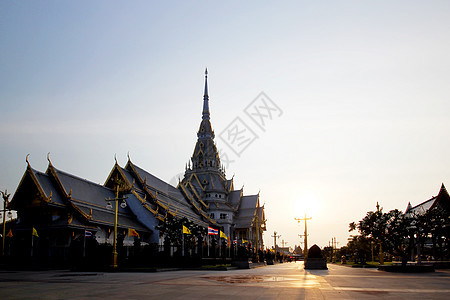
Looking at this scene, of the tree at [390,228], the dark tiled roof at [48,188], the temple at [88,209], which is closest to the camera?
the tree at [390,228]

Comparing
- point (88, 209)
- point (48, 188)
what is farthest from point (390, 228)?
point (48, 188)

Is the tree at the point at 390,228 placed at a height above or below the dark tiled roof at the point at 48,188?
below

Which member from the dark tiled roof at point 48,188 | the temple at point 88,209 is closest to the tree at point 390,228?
the temple at point 88,209

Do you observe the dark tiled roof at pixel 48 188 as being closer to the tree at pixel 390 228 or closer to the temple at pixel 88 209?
the temple at pixel 88 209

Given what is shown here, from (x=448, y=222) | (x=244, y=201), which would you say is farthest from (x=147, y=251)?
(x=244, y=201)

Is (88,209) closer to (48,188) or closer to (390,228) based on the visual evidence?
(48,188)

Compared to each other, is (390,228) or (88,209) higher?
(88,209)

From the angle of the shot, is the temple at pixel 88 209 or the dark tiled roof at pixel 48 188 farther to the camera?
the dark tiled roof at pixel 48 188

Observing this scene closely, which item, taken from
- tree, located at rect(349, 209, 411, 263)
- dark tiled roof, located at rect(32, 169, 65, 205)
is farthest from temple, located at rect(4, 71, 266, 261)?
tree, located at rect(349, 209, 411, 263)

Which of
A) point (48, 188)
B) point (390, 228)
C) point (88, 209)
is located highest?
point (48, 188)

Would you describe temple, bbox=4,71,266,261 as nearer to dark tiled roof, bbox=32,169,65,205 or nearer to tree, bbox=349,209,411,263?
dark tiled roof, bbox=32,169,65,205

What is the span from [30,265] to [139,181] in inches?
958

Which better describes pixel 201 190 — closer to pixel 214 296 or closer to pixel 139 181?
pixel 139 181

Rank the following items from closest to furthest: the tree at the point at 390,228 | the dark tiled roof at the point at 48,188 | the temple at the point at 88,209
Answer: the tree at the point at 390,228 → the temple at the point at 88,209 → the dark tiled roof at the point at 48,188
